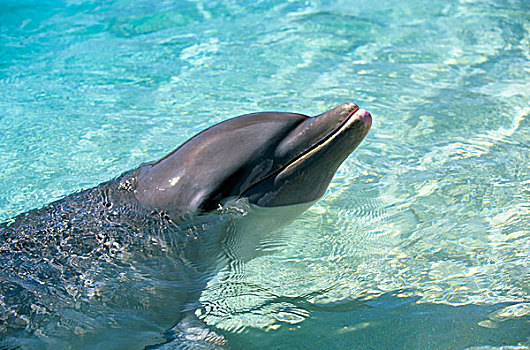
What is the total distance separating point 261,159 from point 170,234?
2.61 feet

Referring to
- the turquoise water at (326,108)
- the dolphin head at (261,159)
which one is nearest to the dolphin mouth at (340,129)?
the dolphin head at (261,159)

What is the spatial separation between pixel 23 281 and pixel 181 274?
1.00m

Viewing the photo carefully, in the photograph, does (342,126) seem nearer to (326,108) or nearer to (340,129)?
(340,129)

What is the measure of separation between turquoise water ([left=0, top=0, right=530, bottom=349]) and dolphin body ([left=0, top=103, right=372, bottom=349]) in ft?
1.05

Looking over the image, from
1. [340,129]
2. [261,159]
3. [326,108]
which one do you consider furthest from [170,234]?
[326,108]

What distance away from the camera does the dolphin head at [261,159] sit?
3873 millimetres

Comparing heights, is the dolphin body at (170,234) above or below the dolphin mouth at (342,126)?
below

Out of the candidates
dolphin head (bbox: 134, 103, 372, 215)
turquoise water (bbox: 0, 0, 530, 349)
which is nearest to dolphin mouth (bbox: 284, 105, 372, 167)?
dolphin head (bbox: 134, 103, 372, 215)

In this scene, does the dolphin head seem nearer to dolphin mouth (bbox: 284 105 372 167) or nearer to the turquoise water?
dolphin mouth (bbox: 284 105 372 167)

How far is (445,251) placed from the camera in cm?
446

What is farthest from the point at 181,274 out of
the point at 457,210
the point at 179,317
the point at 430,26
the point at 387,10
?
the point at 387,10

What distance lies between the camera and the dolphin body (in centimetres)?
382

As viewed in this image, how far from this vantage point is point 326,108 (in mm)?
7277

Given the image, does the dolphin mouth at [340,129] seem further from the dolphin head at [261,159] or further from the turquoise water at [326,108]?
the turquoise water at [326,108]
